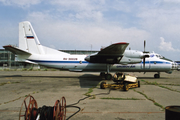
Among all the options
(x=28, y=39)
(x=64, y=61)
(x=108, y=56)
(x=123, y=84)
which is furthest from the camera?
(x=28, y=39)

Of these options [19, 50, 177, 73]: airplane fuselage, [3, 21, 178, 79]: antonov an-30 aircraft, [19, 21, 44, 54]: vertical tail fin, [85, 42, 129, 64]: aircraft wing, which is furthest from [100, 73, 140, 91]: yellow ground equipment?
[19, 21, 44, 54]: vertical tail fin

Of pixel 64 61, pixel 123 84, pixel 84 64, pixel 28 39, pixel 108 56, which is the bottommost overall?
pixel 123 84

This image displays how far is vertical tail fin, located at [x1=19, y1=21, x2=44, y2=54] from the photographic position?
17531 millimetres

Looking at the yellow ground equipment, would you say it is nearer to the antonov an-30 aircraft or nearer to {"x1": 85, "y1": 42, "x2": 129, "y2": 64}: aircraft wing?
{"x1": 85, "y1": 42, "x2": 129, "y2": 64}: aircraft wing

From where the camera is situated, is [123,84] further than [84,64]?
No

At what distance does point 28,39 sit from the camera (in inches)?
695

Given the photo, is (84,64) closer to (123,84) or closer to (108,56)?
(108,56)

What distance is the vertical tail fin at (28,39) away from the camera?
690 inches

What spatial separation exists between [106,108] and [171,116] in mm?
3207

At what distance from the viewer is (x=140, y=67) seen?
57.3ft

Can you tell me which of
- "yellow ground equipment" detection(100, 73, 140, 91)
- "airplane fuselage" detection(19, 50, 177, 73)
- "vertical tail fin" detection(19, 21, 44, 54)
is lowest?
"yellow ground equipment" detection(100, 73, 140, 91)

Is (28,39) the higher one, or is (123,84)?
(28,39)

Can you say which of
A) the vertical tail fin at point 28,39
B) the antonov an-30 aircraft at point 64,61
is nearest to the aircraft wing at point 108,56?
the antonov an-30 aircraft at point 64,61

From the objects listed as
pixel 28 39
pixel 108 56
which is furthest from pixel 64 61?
pixel 108 56
